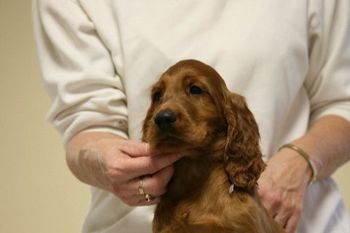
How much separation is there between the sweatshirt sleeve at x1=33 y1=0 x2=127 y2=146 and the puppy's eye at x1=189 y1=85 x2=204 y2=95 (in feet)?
1.00

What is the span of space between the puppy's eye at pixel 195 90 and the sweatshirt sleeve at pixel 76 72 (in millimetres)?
304

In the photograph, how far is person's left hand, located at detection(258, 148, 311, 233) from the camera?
1107mm

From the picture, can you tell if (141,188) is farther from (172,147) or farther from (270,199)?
(270,199)

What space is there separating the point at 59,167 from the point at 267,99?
3.79ft

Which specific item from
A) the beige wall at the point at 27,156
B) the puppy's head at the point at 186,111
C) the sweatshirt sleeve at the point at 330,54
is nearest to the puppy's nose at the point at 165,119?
the puppy's head at the point at 186,111

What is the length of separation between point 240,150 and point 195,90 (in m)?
0.12

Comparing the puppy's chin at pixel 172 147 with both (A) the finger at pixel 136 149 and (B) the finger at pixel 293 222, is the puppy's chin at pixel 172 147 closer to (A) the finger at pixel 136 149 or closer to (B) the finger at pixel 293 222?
(A) the finger at pixel 136 149

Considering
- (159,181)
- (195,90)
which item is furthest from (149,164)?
(195,90)

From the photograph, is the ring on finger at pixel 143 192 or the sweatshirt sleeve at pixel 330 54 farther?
the sweatshirt sleeve at pixel 330 54

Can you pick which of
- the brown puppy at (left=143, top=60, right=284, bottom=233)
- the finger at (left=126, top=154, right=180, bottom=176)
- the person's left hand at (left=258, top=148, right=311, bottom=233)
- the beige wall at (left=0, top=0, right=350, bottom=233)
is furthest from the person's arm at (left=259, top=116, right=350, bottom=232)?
the beige wall at (left=0, top=0, right=350, bottom=233)

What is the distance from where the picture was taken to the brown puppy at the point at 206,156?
88 cm

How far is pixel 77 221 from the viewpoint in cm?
216

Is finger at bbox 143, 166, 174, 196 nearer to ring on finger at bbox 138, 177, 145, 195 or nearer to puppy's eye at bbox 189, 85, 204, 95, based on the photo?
ring on finger at bbox 138, 177, 145, 195

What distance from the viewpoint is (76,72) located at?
1.26 m
